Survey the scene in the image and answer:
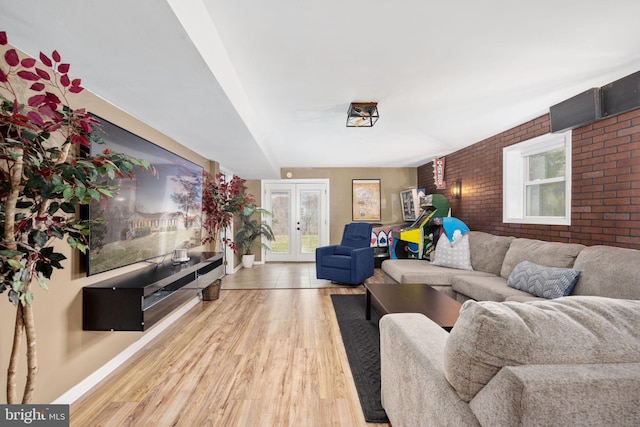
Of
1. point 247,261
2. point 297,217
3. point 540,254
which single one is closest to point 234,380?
point 540,254

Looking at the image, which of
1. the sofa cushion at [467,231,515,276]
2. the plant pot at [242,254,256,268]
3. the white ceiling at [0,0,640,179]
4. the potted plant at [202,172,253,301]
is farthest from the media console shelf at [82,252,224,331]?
the plant pot at [242,254,256,268]

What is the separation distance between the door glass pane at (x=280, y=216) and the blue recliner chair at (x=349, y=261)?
208 centimetres

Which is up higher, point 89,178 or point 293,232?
point 89,178

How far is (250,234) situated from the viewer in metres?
5.86

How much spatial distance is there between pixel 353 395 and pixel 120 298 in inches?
66.8

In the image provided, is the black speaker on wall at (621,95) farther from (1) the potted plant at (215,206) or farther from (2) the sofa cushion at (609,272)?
(1) the potted plant at (215,206)

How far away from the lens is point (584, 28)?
173 cm

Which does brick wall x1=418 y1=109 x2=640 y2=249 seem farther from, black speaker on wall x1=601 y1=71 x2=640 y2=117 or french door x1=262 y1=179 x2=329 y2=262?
french door x1=262 y1=179 x2=329 y2=262

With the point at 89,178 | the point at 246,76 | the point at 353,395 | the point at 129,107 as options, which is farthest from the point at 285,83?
the point at 353,395

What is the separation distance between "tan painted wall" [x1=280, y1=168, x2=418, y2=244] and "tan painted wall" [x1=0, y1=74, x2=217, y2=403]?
15.3 ft

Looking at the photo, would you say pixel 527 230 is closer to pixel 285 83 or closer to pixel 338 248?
pixel 338 248

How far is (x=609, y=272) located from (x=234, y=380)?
291 cm

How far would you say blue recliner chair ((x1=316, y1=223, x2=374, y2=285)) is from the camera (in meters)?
4.34

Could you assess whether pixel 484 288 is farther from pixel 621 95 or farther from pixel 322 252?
pixel 322 252
